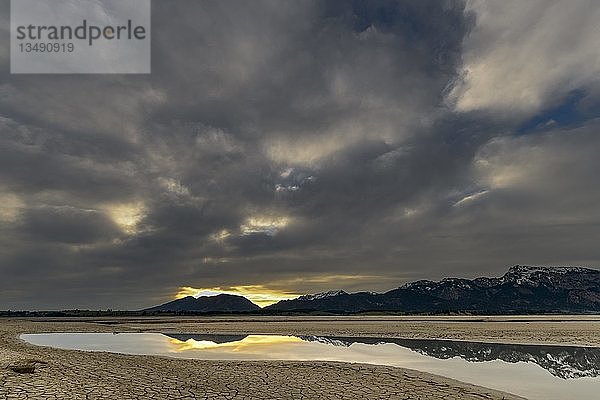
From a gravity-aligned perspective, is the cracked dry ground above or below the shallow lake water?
above

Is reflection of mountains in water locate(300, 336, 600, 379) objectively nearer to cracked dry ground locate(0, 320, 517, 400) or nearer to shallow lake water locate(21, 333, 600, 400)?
shallow lake water locate(21, 333, 600, 400)

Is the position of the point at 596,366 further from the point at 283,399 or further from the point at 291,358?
the point at 283,399

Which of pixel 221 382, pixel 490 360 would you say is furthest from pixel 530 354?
pixel 221 382

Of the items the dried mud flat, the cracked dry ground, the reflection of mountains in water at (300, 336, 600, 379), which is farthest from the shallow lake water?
the cracked dry ground

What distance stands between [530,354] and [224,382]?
69.6 feet

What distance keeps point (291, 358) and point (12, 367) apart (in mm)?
14222

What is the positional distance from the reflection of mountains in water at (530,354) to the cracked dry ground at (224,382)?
26.3 feet

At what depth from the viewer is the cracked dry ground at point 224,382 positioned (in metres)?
14.6

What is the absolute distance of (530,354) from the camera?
27703 millimetres

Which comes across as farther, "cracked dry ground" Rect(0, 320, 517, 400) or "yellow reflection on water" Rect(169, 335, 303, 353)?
"yellow reflection on water" Rect(169, 335, 303, 353)

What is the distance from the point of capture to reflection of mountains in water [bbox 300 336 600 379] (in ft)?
70.7

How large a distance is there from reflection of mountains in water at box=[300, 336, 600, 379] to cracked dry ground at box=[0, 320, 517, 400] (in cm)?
801

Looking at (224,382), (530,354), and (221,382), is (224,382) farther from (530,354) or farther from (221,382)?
(530,354)

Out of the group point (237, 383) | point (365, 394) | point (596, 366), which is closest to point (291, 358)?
point (237, 383)
